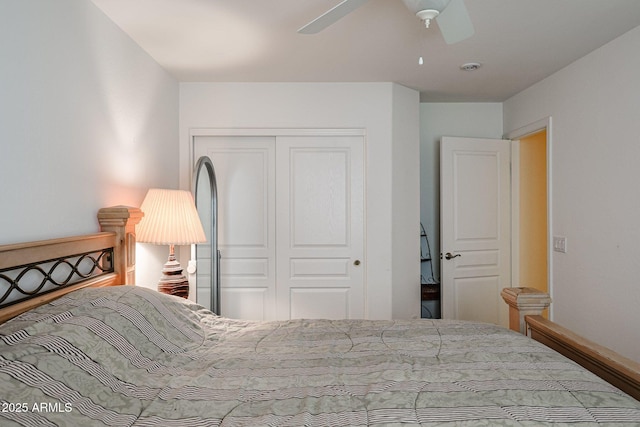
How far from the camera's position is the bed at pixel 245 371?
0.98 meters

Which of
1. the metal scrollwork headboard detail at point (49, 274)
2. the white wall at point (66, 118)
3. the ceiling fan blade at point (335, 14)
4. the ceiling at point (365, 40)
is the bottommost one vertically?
the metal scrollwork headboard detail at point (49, 274)

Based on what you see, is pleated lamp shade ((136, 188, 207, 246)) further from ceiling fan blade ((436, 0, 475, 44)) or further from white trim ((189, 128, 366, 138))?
ceiling fan blade ((436, 0, 475, 44))

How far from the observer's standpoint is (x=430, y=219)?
153 inches

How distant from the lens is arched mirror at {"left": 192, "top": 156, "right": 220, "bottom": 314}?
2.87 m

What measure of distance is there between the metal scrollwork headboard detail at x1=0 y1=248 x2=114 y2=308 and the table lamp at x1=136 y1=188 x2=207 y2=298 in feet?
0.85

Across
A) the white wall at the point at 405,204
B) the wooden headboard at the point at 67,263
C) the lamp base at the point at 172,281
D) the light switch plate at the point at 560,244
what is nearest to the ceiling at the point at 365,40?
the white wall at the point at 405,204

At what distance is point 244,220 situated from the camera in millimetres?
3342

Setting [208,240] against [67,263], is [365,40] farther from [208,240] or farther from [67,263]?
[67,263]

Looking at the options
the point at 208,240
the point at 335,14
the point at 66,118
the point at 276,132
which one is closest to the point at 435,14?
the point at 335,14

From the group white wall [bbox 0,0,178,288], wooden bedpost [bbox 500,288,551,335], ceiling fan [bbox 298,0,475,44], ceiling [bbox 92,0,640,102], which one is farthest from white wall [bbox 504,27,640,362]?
white wall [bbox 0,0,178,288]

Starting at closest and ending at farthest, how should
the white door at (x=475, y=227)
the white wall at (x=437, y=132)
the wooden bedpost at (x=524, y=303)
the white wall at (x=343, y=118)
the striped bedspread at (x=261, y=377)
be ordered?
the striped bedspread at (x=261, y=377), the wooden bedpost at (x=524, y=303), the white wall at (x=343, y=118), the white door at (x=475, y=227), the white wall at (x=437, y=132)

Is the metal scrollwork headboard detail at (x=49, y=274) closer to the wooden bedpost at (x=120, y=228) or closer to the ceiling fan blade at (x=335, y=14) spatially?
the wooden bedpost at (x=120, y=228)

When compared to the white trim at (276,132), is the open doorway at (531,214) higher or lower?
lower

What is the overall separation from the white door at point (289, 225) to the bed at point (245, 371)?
1559mm
